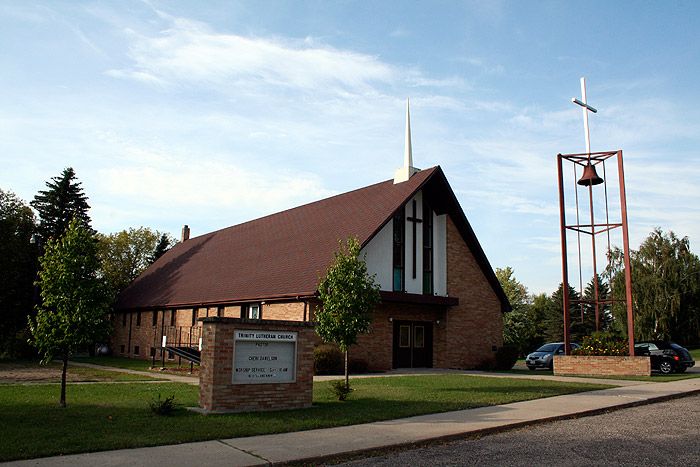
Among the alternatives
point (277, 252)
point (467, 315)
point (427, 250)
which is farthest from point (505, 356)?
point (277, 252)

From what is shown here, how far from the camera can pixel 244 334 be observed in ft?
37.5

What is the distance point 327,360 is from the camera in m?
21.4

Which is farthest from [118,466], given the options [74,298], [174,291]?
[174,291]

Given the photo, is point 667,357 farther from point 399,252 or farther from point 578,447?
point 578,447

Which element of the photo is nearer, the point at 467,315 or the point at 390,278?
the point at 390,278

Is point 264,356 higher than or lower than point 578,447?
higher

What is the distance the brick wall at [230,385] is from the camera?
10.9 metres

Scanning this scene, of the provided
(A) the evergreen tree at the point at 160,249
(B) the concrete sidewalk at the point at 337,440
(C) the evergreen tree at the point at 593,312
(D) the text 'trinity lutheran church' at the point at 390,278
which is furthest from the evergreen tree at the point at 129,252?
(B) the concrete sidewalk at the point at 337,440

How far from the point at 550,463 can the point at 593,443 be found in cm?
170

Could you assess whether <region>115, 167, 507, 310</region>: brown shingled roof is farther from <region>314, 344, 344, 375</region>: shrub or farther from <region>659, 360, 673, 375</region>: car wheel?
<region>659, 360, 673, 375</region>: car wheel

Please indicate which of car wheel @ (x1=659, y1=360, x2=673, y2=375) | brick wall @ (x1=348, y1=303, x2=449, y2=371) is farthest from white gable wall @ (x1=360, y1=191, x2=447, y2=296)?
car wheel @ (x1=659, y1=360, x2=673, y2=375)

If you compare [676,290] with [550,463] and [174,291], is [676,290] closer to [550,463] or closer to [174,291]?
[174,291]

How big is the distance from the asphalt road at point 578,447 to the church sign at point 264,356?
12.8 ft

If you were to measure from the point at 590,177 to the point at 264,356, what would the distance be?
680 inches
